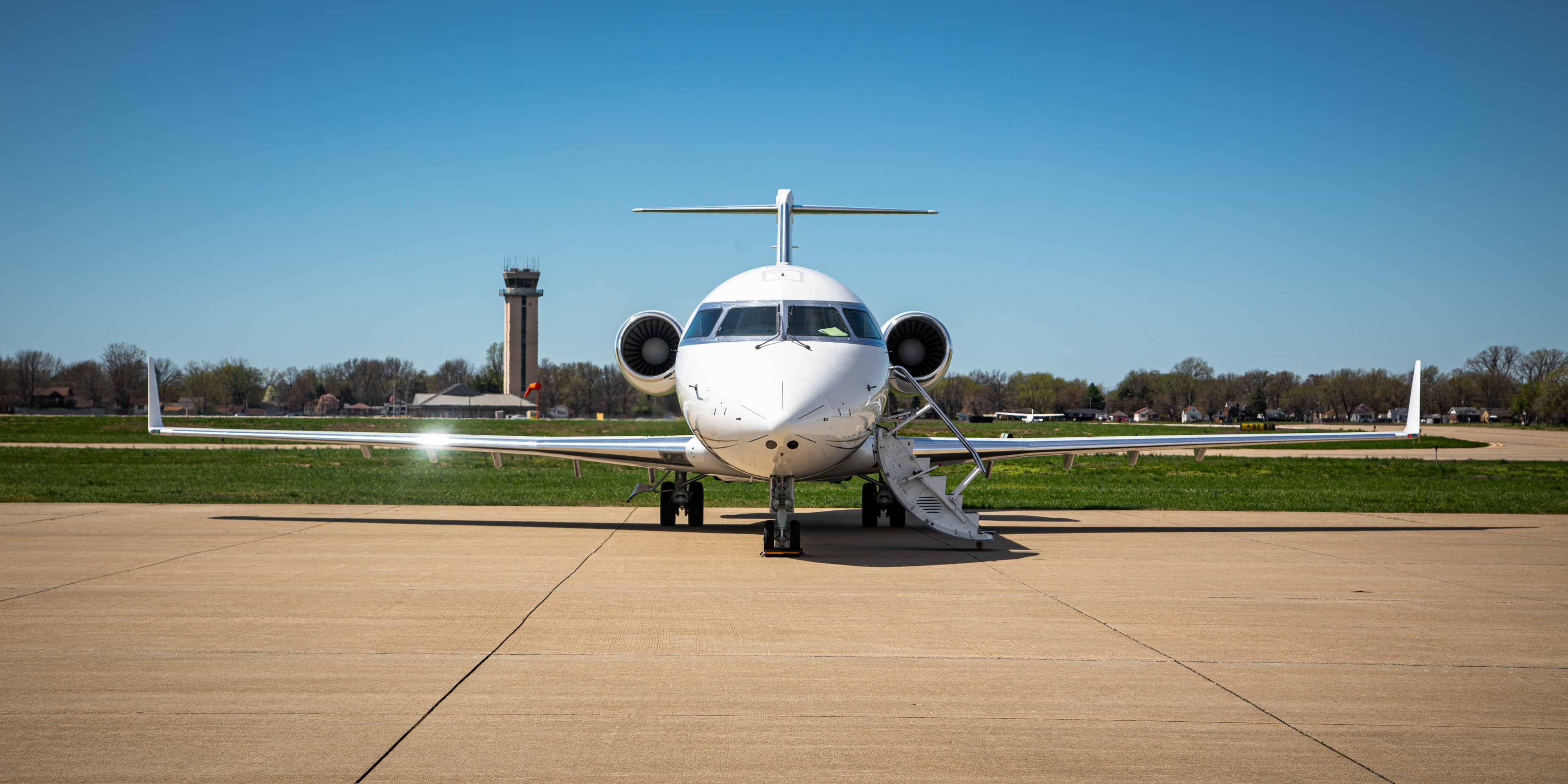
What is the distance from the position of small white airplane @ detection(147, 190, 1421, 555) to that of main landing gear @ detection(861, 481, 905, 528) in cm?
3

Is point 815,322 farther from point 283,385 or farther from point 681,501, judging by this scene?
point 283,385

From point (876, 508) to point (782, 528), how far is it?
15.3 feet

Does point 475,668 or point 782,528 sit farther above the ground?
point 782,528

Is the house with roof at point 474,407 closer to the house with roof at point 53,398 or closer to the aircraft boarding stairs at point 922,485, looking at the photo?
the house with roof at point 53,398

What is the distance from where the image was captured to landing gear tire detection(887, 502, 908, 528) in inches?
607

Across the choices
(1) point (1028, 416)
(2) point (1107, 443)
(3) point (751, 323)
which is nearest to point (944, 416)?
(3) point (751, 323)

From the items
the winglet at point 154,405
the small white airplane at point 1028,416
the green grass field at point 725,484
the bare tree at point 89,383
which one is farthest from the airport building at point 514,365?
the winglet at point 154,405

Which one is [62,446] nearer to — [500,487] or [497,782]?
[500,487]

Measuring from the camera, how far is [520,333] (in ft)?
451

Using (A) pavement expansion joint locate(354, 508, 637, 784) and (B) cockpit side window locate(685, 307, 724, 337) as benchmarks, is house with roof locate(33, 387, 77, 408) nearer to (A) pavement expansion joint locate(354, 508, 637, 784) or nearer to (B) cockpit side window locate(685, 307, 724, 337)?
(B) cockpit side window locate(685, 307, 724, 337)

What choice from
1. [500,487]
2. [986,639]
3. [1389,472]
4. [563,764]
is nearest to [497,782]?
[563,764]

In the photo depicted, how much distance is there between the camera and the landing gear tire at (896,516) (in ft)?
50.6

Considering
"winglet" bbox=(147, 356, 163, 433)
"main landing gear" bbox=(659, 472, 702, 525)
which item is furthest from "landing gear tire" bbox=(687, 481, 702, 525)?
"winglet" bbox=(147, 356, 163, 433)

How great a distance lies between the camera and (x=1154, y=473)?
33031 mm
